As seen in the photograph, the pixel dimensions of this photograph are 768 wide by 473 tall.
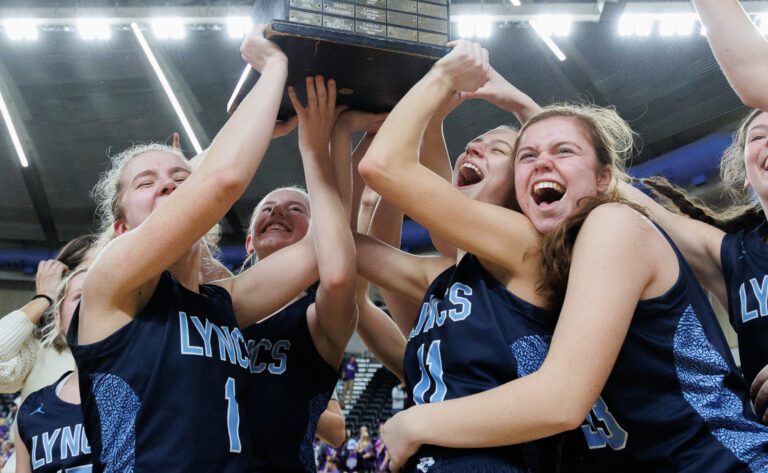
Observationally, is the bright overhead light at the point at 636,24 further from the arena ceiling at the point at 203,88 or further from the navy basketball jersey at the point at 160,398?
the navy basketball jersey at the point at 160,398

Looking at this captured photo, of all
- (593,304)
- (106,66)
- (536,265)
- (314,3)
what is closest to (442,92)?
(314,3)

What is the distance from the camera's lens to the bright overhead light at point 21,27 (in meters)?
10.8

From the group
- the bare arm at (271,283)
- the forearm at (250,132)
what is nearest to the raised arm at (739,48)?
the forearm at (250,132)

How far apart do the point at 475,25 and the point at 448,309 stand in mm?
9430

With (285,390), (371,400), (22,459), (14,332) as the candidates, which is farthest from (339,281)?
(371,400)

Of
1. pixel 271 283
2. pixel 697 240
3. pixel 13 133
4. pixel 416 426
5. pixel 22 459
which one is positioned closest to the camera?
pixel 416 426

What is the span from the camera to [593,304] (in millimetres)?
1465

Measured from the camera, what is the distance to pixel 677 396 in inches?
59.9

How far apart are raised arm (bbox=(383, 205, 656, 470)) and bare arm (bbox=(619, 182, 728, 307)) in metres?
0.59

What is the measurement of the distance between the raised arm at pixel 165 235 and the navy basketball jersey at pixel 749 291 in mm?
1362

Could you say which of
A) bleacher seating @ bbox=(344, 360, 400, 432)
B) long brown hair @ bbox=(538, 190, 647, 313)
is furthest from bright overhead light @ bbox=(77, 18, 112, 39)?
long brown hair @ bbox=(538, 190, 647, 313)

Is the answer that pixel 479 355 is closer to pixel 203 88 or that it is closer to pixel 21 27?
pixel 21 27

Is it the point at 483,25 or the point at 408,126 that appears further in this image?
the point at 483,25

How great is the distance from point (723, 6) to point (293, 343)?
1.64 metres
